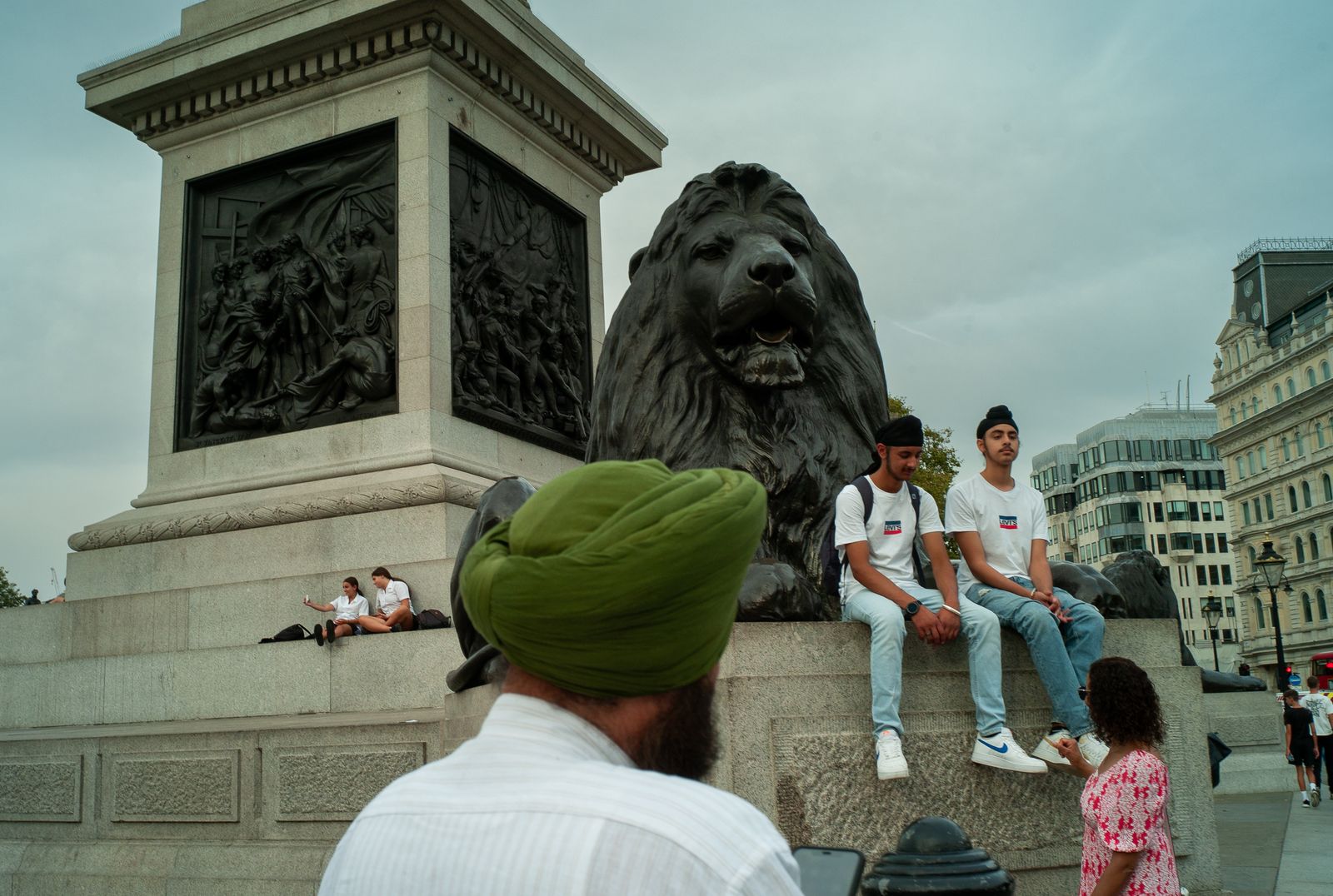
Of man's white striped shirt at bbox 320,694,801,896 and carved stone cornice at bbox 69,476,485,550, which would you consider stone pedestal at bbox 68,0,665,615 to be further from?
man's white striped shirt at bbox 320,694,801,896

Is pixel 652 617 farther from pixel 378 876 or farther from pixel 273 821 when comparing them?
pixel 273 821

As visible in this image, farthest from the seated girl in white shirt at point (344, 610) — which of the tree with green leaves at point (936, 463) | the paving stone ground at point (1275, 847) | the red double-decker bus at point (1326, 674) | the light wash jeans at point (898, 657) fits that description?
the red double-decker bus at point (1326, 674)

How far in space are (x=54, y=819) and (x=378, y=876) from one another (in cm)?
772

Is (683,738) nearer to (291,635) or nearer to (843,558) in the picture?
(843,558)

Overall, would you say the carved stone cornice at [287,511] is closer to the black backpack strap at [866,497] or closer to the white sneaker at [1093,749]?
the black backpack strap at [866,497]

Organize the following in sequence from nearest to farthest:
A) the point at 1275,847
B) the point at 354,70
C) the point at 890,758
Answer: the point at 890,758, the point at 1275,847, the point at 354,70

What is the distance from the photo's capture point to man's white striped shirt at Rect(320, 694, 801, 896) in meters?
1.12

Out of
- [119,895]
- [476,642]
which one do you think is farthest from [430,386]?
[476,642]

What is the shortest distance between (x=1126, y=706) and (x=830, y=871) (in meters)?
2.63

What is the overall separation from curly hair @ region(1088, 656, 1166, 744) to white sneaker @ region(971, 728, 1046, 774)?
0.67m

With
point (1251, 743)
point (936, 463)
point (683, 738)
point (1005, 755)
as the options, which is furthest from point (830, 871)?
point (936, 463)

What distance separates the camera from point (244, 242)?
12.9 meters

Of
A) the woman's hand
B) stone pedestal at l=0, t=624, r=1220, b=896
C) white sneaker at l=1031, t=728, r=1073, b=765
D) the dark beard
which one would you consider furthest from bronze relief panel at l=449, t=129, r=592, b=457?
the dark beard

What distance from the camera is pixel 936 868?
75.8 inches
